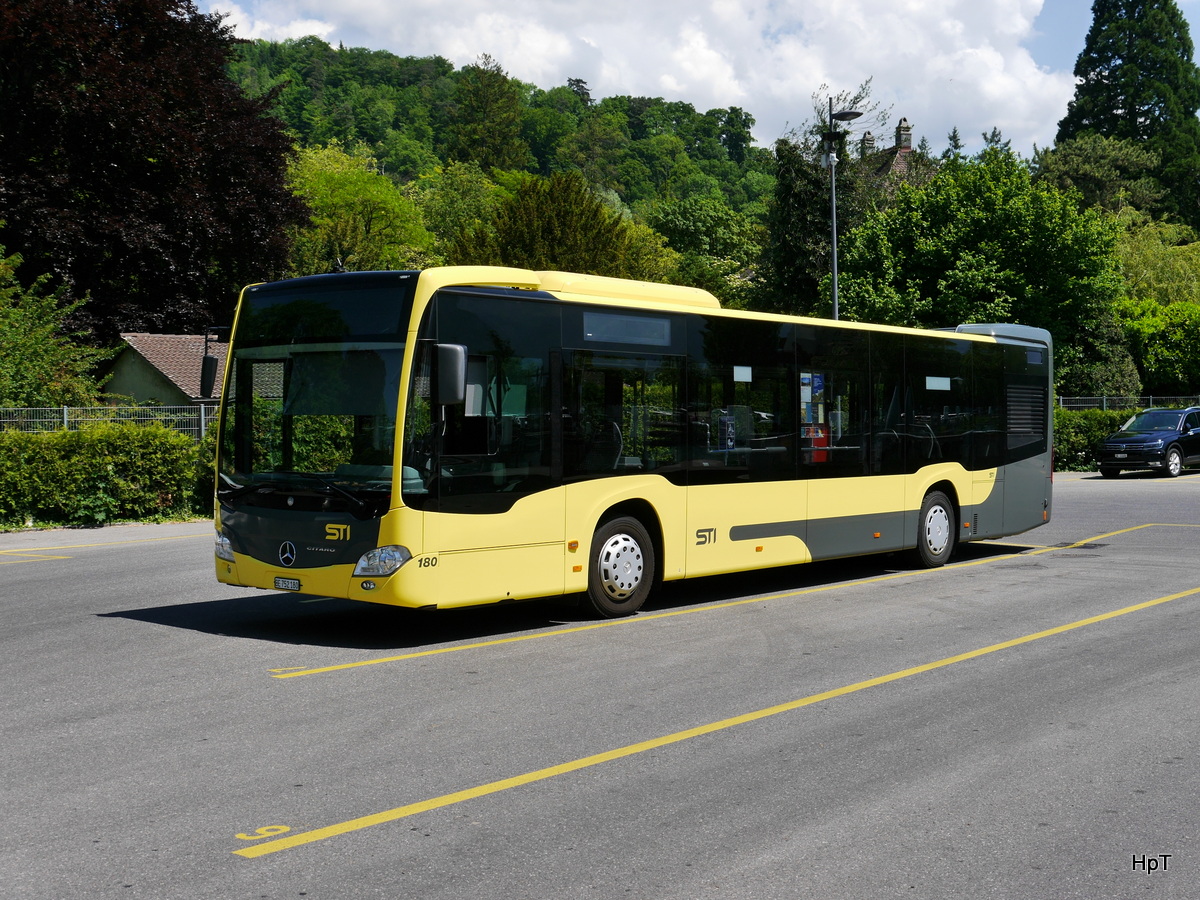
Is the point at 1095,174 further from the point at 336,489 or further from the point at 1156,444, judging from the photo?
the point at 336,489

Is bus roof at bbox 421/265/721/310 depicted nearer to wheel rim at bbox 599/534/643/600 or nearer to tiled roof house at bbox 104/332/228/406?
wheel rim at bbox 599/534/643/600

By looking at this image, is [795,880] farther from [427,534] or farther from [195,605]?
[195,605]

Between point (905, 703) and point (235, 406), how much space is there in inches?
232

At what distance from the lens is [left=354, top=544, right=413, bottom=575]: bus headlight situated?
9.02 m

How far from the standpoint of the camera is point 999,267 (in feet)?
153

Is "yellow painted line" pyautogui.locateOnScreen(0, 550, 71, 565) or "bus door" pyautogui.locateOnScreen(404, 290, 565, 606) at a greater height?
"bus door" pyautogui.locateOnScreen(404, 290, 565, 606)

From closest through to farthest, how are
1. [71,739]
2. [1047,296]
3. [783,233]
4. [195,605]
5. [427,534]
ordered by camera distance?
[71,739] < [427,534] < [195,605] < [1047,296] < [783,233]

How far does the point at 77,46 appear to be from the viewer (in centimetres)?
3347

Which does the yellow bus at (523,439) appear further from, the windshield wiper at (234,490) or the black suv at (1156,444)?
the black suv at (1156,444)

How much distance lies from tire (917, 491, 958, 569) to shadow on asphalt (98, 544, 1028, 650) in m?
1.53

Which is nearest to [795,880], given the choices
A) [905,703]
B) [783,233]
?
[905,703]

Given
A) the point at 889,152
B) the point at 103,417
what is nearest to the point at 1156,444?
the point at 103,417

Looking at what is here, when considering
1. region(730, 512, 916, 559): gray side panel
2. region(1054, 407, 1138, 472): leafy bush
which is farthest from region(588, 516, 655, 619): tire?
region(1054, 407, 1138, 472): leafy bush

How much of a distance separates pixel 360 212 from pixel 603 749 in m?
70.9
